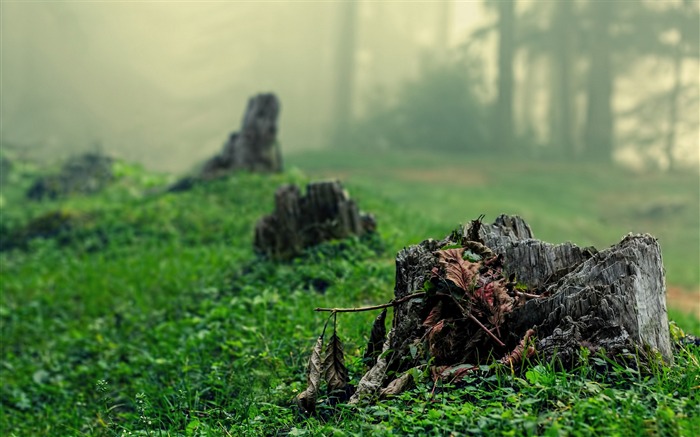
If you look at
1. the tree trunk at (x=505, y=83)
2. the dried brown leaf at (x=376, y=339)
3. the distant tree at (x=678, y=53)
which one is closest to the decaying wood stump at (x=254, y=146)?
the dried brown leaf at (x=376, y=339)

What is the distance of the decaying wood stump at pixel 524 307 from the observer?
13.2ft

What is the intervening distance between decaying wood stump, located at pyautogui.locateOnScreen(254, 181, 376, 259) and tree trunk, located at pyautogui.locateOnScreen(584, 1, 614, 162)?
32862 millimetres

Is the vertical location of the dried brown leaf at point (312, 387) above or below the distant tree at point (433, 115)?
below

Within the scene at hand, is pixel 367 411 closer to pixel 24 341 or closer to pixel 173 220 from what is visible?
pixel 24 341

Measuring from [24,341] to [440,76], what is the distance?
132 feet

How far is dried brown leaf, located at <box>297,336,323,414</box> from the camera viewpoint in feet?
14.1

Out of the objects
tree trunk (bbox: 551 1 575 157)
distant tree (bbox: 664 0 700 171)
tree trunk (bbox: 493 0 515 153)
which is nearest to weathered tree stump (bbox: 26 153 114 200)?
tree trunk (bbox: 493 0 515 153)

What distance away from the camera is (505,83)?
4138 centimetres

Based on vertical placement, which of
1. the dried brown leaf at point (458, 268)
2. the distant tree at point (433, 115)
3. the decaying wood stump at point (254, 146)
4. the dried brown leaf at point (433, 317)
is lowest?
the dried brown leaf at point (433, 317)

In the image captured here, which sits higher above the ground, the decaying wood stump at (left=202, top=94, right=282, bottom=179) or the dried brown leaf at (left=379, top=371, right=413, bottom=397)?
the decaying wood stump at (left=202, top=94, right=282, bottom=179)

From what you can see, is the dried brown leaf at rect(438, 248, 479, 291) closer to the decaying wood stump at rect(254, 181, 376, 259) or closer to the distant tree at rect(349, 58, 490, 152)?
the decaying wood stump at rect(254, 181, 376, 259)

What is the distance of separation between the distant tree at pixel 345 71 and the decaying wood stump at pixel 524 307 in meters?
41.1

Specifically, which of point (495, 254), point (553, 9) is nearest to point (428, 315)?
point (495, 254)

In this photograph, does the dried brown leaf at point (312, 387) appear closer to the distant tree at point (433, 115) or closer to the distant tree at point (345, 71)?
the distant tree at point (433, 115)
